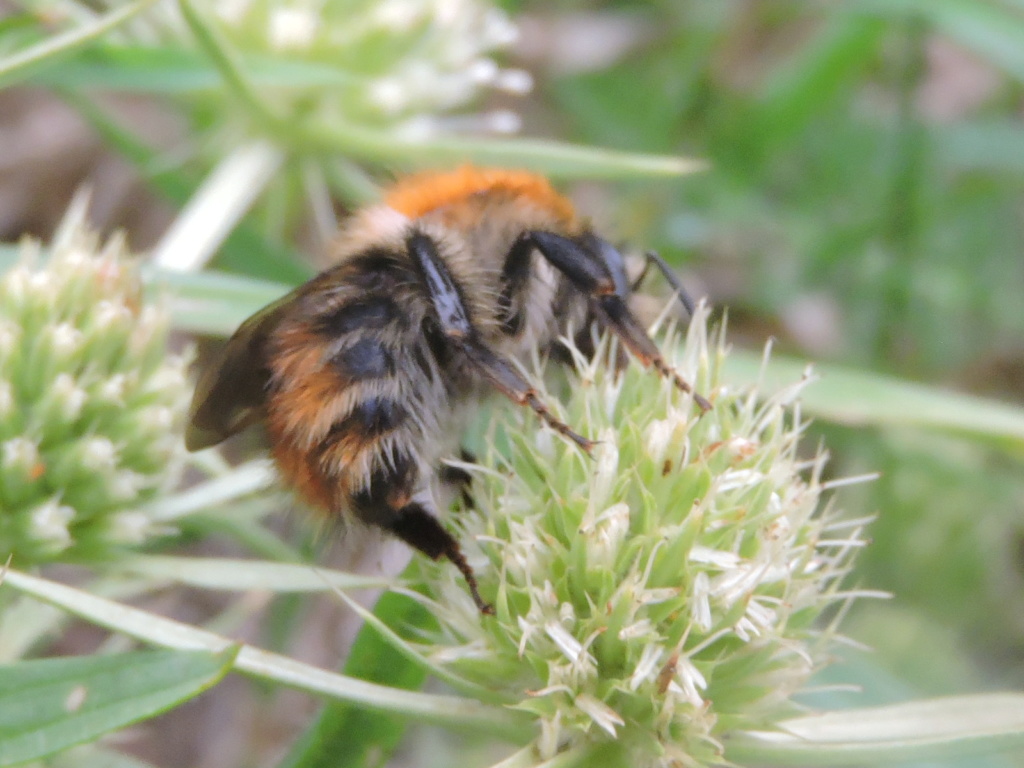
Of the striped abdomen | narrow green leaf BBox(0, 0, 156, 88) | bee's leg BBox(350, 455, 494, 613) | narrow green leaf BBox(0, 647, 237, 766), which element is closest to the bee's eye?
the striped abdomen

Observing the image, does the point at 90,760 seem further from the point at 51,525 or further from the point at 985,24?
the point at 985,24

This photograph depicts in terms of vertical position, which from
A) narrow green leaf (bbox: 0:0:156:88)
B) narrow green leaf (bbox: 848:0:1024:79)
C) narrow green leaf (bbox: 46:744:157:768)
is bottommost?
narrow green leaf (bbox: 46:744:157:768)

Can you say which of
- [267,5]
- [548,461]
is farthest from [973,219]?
[548,461]

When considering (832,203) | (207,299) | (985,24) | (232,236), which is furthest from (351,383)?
(832,203)

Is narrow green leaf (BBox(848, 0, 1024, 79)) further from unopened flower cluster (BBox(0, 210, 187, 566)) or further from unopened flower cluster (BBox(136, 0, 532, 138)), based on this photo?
unopened flower cluster (BBox(0, 210, 187, 566))

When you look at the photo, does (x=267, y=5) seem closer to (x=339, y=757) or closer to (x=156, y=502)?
(x=156, y=502)
